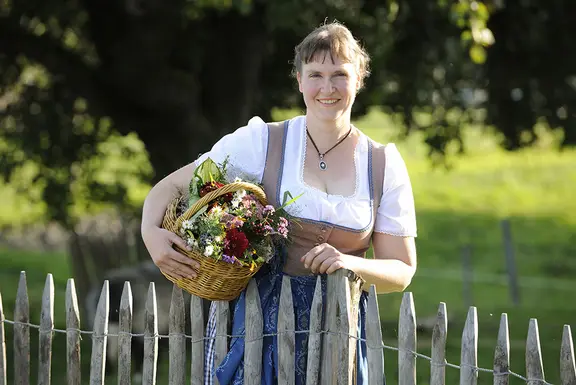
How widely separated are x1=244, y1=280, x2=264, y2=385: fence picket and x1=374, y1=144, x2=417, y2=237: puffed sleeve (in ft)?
1.70

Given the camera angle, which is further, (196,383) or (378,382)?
(196,383)

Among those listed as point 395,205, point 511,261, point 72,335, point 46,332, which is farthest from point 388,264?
point 511,261

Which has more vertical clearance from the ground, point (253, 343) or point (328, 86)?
point (328, 86)

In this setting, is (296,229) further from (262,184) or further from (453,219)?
(453,219)

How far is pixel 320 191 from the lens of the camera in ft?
11.6

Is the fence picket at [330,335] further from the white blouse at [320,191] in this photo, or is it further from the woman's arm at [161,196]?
the woman's arm at [161,196]

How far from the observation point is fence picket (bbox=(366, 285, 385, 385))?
3461mm

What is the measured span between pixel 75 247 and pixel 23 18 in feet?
10.0

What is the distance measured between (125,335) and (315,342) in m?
0.85

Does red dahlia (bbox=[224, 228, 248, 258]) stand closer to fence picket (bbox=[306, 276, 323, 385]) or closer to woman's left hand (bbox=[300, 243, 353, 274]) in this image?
woman's left hand (bbox=[300, 243, 353, 274])

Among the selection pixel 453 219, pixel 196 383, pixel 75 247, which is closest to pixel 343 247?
pixel 196 383

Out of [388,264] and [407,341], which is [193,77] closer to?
[388,264]

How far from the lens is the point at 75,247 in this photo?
1135 centimetres

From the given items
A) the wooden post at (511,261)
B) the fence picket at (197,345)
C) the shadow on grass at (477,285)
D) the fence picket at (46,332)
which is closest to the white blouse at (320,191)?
the fence picket at (197,345)
